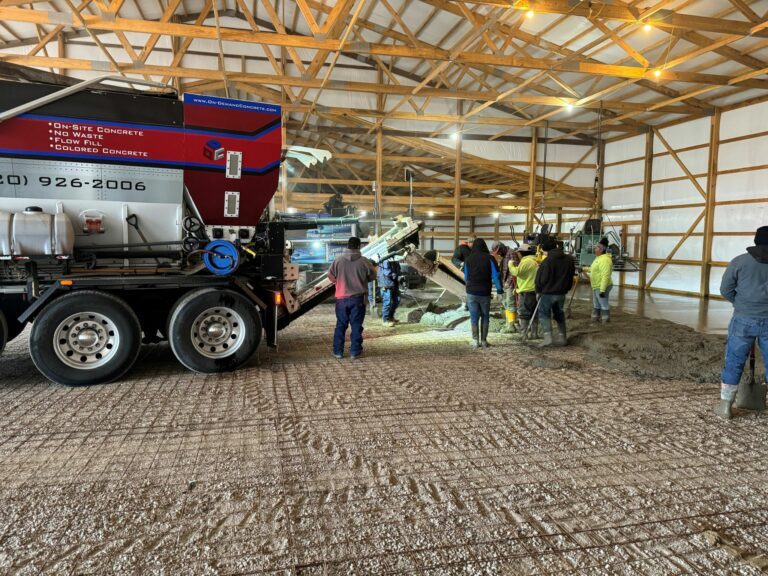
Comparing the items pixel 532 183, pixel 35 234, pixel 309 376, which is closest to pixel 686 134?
pixel 532 183

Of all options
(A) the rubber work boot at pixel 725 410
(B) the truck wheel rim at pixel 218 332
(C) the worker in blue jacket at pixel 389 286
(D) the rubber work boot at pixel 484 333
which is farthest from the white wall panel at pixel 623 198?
(B) the truck wheel rim at pixel 218 332

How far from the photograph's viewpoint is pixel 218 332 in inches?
235

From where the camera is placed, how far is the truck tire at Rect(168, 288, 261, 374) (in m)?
5.74

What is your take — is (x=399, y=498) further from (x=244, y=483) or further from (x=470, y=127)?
(x=470, y=127)

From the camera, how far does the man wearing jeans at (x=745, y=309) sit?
4.23 m

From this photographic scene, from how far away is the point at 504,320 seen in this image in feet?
32.2

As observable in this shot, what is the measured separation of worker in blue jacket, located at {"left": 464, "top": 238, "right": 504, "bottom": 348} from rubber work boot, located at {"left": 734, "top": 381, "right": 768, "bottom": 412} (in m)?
3.47

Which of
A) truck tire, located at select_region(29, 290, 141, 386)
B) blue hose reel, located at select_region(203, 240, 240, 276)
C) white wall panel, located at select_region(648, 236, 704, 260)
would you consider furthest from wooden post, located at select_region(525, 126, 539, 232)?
truck tire, located at select_region(29, 290, 141, 386)

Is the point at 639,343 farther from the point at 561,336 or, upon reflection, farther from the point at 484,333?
the point at 484,333

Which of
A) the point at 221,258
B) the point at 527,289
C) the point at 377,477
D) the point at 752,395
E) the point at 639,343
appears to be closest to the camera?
the point at 377,477

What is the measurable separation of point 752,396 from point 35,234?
7.44 m

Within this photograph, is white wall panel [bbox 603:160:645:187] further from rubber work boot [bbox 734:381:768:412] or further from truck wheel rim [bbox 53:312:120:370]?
truck wheel rim [bbox 53:312:120:370]

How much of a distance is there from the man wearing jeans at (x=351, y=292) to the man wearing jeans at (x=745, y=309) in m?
4.15

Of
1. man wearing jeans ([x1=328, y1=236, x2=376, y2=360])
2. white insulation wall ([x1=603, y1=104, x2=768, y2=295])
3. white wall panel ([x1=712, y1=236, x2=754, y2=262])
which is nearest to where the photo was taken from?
man wearing jeans ([x1=328, y1=236, x2=376, y2=360])
